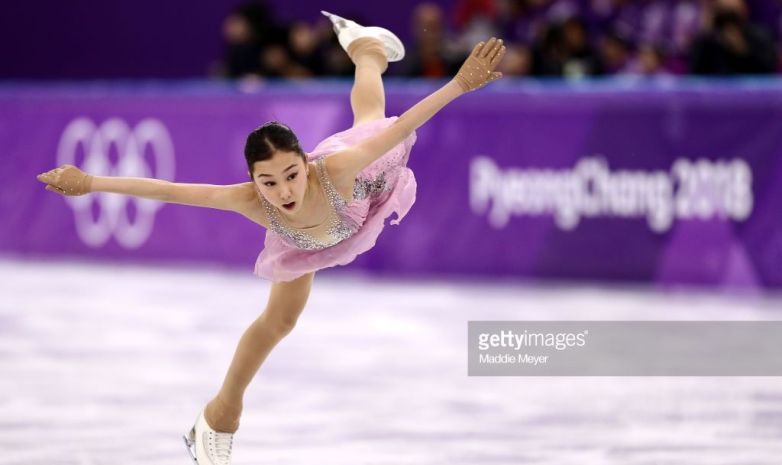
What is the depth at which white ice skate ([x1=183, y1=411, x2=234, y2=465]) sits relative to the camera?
4758 mm

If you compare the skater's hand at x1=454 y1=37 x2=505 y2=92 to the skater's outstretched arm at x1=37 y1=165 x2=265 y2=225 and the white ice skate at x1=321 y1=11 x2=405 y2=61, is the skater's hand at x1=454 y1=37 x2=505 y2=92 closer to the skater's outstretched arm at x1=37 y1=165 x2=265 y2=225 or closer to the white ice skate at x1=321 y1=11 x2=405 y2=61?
the skater's outstretched arm at x1=37 y1=165 x2=265 y2=225

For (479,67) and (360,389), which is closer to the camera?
(479,67)

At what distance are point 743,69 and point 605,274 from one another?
1790mm

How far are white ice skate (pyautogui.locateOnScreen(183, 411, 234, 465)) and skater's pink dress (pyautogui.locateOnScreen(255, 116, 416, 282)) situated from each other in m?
0.58

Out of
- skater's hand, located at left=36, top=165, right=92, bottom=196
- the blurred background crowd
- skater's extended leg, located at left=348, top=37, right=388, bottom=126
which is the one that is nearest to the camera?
skater's hand, located at left=36, top=165, right=92, bottom=196

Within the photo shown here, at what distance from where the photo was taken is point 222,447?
189 inches

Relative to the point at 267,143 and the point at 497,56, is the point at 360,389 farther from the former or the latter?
the point at 497,56

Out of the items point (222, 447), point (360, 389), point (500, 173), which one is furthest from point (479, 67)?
point (500, 173)

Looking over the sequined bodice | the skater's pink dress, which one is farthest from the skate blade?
the sequined bodice

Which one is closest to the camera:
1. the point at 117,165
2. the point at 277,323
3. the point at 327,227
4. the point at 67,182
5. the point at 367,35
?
the point at 67,182

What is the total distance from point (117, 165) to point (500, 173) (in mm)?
3214

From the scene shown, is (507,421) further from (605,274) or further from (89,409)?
(605,274)

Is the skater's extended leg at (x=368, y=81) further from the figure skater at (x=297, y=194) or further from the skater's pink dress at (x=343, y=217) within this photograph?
the skater's pink dress at (x=343, y=217)

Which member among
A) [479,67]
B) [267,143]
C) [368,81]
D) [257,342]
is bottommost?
[257,342]
